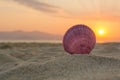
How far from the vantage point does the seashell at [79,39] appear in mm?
7484

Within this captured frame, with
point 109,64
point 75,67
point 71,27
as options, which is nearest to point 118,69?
point 109,64

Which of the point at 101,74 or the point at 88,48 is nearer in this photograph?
the point at 101,74

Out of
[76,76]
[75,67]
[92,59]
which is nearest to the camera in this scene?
[76,76]

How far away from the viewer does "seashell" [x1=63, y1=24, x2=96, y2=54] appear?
748 centimetres

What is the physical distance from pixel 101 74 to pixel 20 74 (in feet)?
5.16

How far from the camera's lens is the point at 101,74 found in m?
5.82

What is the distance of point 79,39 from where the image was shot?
7465mm

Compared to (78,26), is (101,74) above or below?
below

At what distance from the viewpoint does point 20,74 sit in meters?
6.30

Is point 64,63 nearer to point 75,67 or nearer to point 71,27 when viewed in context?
point 75,67

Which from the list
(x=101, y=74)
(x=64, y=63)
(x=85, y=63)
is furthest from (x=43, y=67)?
(x=101, y=74)

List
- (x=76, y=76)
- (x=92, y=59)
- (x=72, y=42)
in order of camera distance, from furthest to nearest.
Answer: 1. (x=72, y=42)
2. (x=92, y=59)
3. (x=76, y=76)

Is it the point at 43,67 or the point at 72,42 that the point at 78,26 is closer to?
the point at 72,42

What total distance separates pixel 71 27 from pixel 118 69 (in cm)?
183
